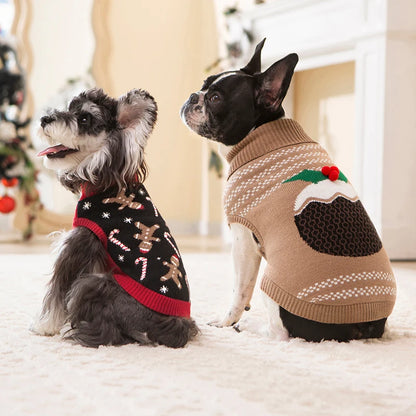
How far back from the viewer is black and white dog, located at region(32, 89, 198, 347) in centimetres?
168

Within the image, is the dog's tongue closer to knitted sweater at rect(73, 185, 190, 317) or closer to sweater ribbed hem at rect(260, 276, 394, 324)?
knitted sweater at rect(73, 185, 190, 317)

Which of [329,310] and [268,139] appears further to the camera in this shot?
[268,139]

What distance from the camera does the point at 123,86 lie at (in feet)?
22.0

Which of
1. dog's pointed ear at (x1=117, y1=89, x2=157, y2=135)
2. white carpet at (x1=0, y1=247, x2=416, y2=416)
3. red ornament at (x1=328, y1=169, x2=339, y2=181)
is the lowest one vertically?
white carpet at (x1=0, y1=247, x2=416, y2=416)

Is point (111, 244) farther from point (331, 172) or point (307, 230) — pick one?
point (331, 172)

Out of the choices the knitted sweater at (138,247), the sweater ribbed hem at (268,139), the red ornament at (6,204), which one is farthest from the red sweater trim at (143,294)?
the red ornament at (6,204)

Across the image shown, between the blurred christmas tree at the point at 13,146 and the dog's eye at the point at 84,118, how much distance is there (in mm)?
3845

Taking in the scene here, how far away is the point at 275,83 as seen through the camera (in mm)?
1921

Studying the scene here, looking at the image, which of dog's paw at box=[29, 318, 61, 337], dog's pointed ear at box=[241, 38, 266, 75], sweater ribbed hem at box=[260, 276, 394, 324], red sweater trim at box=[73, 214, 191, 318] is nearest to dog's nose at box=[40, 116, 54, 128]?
red sweater trim at box=[73, 214, 191, 318]

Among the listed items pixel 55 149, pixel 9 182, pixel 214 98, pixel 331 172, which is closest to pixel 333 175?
pixel 331 172

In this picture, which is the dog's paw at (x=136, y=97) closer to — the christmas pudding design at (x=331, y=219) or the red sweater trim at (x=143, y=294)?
the red sweater trim at (x=143, y=294)

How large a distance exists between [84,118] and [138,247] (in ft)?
1.40

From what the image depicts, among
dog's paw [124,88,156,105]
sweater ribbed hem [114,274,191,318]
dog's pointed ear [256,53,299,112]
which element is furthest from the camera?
dog's pointed ear [256,53,299,112]

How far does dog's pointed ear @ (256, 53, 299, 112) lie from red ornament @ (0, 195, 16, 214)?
3972 millimetres
